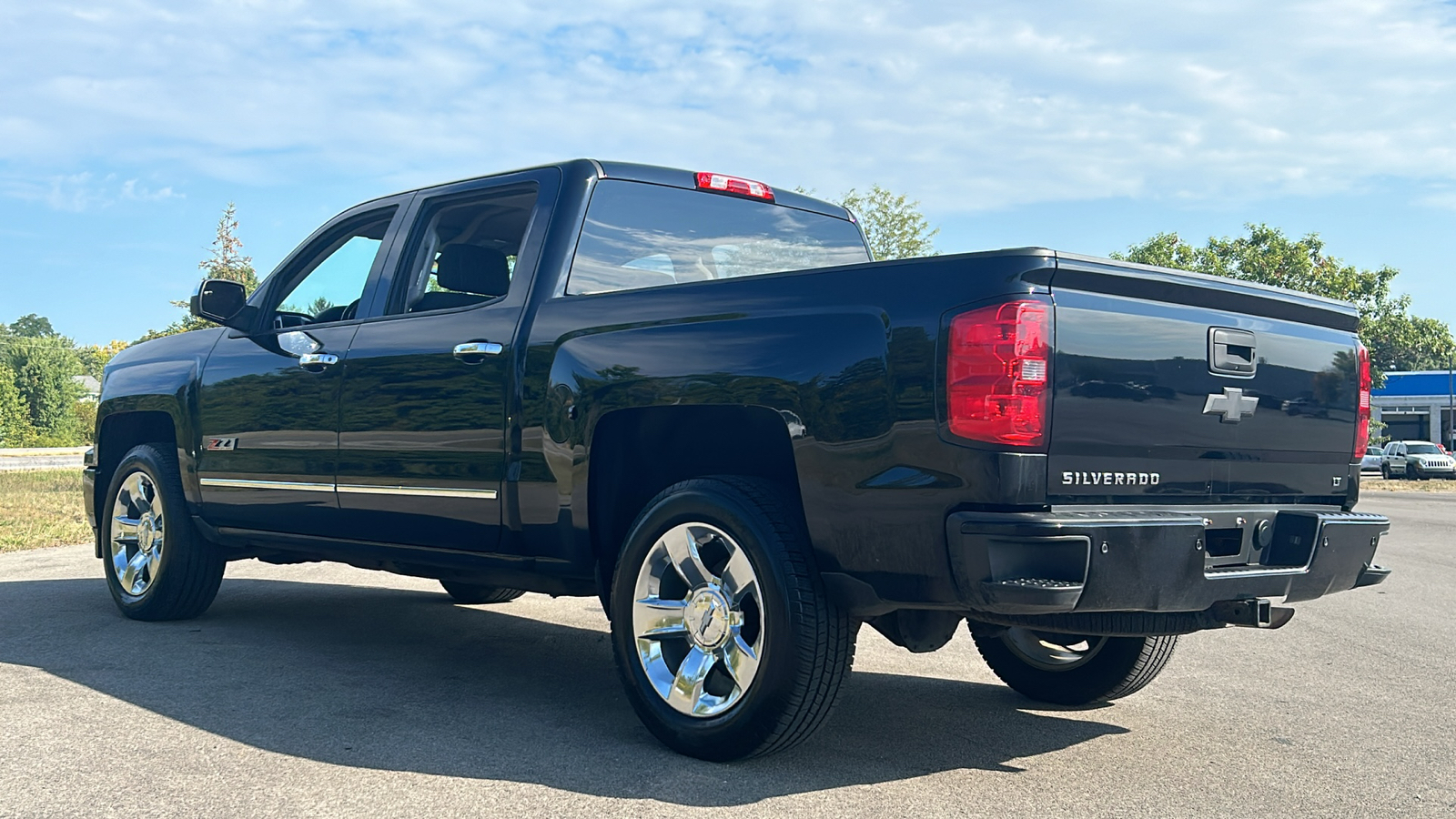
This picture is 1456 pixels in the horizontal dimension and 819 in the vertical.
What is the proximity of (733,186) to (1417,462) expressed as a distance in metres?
48.2

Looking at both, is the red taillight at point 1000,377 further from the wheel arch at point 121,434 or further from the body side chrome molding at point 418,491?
the wheel arch at point 121,434

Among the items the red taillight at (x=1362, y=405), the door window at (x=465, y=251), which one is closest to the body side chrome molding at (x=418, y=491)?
the door window at (x=465, y=251)

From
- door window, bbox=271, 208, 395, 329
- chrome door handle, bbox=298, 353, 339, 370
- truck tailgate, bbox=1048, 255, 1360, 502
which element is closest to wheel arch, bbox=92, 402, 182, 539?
door window, bbox=271, 208, 395, 329

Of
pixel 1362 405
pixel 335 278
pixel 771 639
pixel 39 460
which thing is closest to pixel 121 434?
pixel 335 278

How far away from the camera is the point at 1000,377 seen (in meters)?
3.55

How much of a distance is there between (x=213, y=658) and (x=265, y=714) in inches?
47.1

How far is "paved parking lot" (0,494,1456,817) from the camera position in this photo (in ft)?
12.4

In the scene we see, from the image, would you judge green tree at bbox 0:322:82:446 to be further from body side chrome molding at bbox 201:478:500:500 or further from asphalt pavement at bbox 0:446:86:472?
body side chrome molding at bbox 201:478:500:500

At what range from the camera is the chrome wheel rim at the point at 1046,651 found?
5.22m

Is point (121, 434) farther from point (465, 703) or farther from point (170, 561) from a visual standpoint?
point (465, 703)

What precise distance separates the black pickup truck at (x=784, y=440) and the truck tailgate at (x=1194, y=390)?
0.4 inches

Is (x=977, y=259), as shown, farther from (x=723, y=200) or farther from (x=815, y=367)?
(x=723, y=200)

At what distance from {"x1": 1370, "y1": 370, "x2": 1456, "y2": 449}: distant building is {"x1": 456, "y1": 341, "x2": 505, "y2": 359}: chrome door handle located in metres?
71.7

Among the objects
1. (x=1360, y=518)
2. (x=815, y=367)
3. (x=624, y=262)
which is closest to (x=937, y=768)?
(x=815, y=367)
